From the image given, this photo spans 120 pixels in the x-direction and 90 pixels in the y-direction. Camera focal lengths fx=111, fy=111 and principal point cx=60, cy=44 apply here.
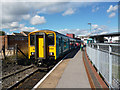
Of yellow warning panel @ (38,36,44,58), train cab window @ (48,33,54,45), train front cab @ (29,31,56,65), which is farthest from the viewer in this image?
train cab window @ (48,33,54,45)

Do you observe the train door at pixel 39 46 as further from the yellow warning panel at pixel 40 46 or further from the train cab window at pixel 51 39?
the train cab window at pixel 51 39

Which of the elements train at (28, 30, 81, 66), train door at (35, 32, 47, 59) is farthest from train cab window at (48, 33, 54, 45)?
train door at (35, 32, 47, 59)

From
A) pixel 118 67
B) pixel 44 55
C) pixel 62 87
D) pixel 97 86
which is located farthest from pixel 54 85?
pixel 44 55

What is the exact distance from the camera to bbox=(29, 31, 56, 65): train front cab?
905 cm

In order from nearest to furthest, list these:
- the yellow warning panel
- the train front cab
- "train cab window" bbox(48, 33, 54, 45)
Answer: the train front cab → the yellow warning panel → "train cab window" bbox(48, 33, 54, 45)

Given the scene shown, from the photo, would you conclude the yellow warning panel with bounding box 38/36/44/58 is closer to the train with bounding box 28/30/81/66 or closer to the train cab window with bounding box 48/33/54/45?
the train with bounding box 28/30/81/66

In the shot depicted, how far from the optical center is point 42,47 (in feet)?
30.3

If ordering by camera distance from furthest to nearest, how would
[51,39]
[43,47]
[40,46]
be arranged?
1. [51,39]
2. [40,46]
3. [43,47]

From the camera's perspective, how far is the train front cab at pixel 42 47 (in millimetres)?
9055

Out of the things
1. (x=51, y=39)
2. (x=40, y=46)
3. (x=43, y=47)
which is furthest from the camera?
(x=51, y=39)

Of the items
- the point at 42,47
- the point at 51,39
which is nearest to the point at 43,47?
the point at 42,47

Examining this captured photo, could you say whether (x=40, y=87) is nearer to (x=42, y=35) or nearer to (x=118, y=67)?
(x=118, y=67)

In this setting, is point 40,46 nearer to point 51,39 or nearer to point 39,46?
point 39,46

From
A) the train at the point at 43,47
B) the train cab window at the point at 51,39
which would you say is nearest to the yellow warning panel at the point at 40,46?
the train at the point at 43,47
